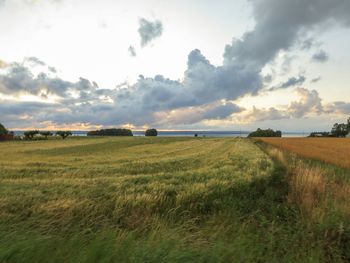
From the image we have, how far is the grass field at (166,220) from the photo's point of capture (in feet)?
16.2

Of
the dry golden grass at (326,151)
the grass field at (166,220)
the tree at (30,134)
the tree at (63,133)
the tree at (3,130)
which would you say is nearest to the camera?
the grass field at (166,220)

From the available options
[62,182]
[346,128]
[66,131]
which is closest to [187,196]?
[62,182]

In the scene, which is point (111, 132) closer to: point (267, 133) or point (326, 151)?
point (267, 133)

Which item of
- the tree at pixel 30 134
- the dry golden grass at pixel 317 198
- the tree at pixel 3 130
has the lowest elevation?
the dry golden grass at pixel 317 198

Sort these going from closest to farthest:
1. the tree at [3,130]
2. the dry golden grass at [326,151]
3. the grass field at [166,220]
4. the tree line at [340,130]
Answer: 1. the grass field at [166,220]
2. the dry golden grass at [326,151]
3. the tree at [3,130]
4. the tree line at [340,130]

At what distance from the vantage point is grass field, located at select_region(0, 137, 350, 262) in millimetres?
4938

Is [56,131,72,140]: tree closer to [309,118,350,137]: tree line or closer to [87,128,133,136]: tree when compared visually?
[87,128,133,136]: tree

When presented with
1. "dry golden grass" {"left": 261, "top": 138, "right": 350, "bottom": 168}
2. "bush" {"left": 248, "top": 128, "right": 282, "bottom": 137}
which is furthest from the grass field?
"bush" {"left": 248, "top": 128, "right": 282, "bottom": 137}

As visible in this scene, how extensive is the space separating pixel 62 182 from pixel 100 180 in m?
1.88

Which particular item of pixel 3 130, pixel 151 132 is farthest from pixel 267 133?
pixel 3 130

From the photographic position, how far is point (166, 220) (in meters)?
10.8

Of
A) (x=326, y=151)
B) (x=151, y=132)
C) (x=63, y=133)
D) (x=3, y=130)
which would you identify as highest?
(x=3, y=130)

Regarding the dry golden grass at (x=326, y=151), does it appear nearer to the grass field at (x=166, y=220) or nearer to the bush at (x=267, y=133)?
the grass field at (x=166, y=220)

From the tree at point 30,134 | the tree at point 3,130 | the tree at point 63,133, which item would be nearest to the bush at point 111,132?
the tree at point 63,133
